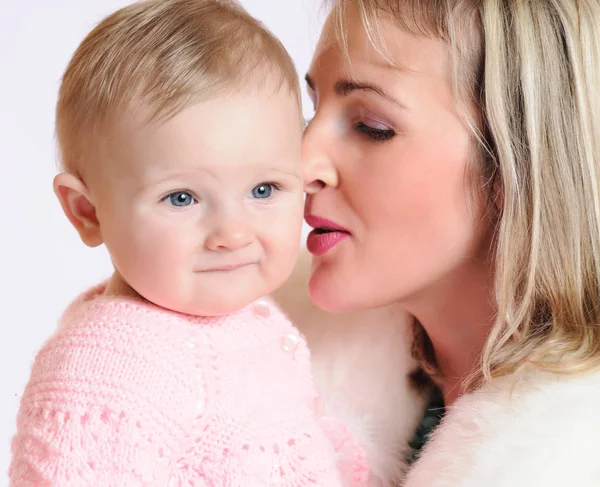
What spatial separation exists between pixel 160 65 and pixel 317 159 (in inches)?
24.2

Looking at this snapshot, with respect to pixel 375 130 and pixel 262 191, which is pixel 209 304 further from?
pixel 375 130

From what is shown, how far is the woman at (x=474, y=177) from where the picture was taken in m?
2.04

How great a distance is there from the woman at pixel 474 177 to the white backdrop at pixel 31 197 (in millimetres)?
1715

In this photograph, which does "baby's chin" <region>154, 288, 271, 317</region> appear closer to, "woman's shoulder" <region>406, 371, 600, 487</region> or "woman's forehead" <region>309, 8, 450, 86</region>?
"woman's shoulder" <region>406, 371, 600, 487</region>

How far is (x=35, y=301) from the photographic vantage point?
3703 mm

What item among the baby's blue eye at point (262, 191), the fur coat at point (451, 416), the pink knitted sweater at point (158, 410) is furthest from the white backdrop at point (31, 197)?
the baby's blue eye at point (262, 191)

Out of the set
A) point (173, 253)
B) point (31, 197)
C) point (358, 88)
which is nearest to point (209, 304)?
point (173, 253)

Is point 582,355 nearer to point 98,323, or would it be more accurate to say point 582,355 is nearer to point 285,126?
point 285,126

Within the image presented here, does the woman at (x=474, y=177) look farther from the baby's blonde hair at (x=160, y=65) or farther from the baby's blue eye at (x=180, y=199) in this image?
the baby's blue eye at (x=180, y=199)

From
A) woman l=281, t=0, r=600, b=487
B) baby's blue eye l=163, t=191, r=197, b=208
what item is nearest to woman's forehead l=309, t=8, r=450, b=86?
woman l=281, t=0, r=600, b=487

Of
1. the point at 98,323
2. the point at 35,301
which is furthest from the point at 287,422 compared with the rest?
the point at 35,301

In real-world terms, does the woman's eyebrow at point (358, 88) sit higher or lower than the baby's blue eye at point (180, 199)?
higher

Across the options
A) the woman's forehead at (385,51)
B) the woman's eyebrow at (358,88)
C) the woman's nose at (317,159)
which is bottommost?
the woman's nose at (317,159)

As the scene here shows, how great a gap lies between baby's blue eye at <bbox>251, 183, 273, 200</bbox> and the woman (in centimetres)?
42
